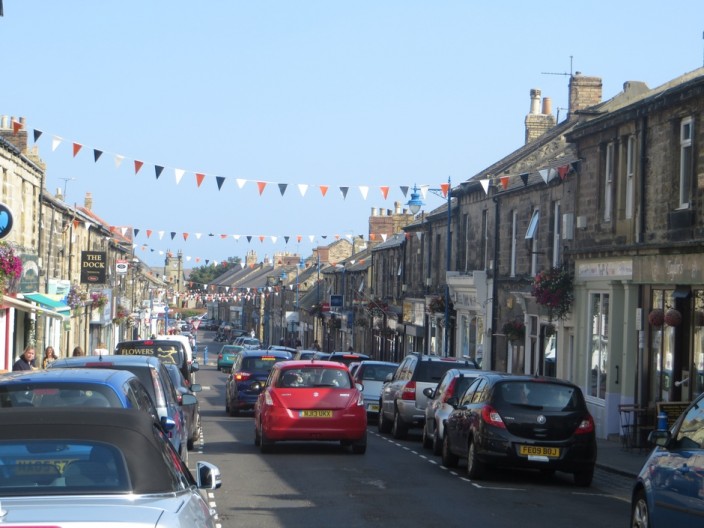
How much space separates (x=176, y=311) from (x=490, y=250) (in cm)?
12968

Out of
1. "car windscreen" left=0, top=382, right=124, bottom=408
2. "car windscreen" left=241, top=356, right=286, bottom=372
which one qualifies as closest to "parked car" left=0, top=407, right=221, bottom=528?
"car windscreen" left=0, top=382, right=124, bottom=408

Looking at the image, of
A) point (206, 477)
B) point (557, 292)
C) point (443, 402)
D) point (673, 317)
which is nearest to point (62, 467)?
point (206, 477)

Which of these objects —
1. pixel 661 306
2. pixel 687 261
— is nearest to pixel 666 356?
pixel 661 306

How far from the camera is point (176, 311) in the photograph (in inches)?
6462

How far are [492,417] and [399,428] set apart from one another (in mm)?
8387

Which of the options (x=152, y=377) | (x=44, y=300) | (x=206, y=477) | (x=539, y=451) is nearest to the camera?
(x=206, y=477)

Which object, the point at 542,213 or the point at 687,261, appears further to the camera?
the point at 542,213

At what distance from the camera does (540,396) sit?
16344mm

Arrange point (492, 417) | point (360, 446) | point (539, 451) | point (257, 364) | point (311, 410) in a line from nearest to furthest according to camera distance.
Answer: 1. point (539, 451)
2. point (492, 417)
3. point (311, 410)
4. point (360, 446)
5. point (257, 364)

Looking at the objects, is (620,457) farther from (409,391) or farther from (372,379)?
(372,379)

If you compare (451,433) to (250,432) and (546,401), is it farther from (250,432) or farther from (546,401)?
(250,432)

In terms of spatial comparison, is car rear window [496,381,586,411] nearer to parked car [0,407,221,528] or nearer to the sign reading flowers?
parked car [0,407,221,528]

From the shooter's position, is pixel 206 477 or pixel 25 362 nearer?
pixel 206 477

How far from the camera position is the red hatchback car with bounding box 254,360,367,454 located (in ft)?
62.2
